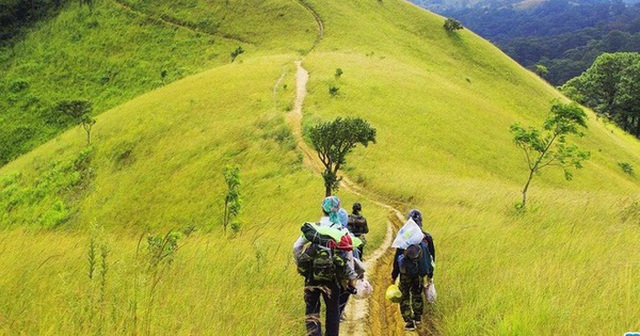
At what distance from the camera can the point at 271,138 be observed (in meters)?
37.1

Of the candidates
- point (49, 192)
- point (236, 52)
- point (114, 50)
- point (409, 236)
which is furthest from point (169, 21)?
point (409, 236)

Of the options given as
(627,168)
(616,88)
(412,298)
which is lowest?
(627,168)

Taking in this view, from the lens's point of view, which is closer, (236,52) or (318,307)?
(318,307)

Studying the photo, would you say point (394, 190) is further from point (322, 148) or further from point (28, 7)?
point (28, 7)

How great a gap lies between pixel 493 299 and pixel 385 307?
3.58 metres

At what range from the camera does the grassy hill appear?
4668 mm

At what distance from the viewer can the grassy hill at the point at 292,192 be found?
4.67 metres

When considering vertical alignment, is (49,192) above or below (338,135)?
below

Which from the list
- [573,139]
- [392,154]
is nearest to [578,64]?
[573,139]

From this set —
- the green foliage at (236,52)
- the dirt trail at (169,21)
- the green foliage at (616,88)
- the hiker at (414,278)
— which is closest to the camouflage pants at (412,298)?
the hiker at (414,278)

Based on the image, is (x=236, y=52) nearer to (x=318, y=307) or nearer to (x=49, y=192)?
(x=49, y=192)

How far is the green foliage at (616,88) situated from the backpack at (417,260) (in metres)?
79.4

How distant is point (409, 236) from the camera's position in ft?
23.3

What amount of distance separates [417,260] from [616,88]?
94668 mm
